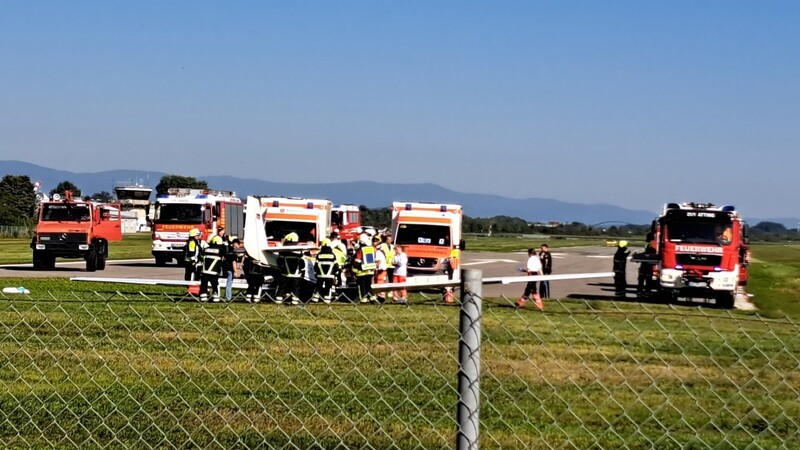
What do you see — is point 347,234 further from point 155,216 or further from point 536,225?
point 536,225

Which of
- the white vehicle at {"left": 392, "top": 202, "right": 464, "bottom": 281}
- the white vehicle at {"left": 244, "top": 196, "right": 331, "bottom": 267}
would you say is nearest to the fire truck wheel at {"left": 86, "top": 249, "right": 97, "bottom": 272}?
the white vehicle at {"left": 244, "top": 196, "right": 331, "bottom": 267}

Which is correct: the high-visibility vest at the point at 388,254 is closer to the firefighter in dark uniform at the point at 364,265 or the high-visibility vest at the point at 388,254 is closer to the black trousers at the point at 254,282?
the firefighter in dark uniform at the point at 364,265

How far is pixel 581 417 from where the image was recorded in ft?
25.6

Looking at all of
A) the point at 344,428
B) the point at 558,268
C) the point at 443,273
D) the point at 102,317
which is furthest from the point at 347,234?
the point at 344,428

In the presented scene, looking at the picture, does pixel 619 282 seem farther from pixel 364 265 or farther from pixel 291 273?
pixel 291 273

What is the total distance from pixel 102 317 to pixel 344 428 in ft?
28.6

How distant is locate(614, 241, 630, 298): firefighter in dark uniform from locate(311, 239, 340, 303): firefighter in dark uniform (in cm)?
1057

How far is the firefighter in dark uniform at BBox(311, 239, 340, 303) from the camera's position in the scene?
21.8 meters

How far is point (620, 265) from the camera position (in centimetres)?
3017

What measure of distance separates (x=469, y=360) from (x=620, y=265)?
26.3 metres

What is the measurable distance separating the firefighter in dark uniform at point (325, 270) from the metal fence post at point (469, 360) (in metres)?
17.0

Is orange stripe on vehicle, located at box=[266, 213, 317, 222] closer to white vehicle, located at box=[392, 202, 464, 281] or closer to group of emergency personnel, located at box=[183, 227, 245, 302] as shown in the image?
white vehicle, located at box=[392, 202, 464, 281]

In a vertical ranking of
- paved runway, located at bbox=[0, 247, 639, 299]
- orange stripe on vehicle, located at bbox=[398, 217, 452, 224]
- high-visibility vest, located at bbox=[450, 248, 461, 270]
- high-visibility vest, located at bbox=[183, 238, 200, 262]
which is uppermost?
orange stripe on vehicle, located at bbox=[398, 217, 452, 224]

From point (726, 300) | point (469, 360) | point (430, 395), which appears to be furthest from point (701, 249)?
point (469, 360)
